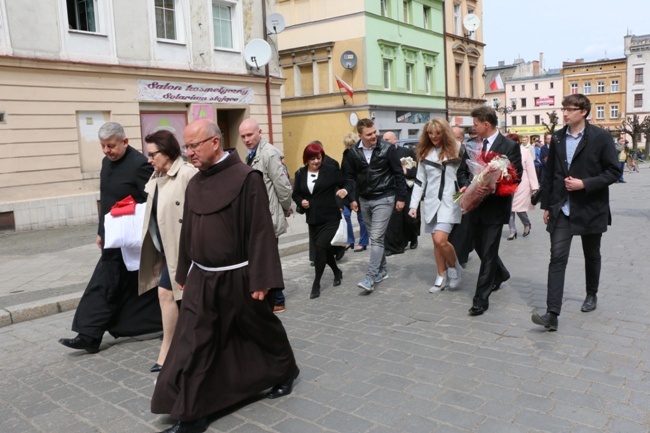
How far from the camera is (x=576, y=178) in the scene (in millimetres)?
5367

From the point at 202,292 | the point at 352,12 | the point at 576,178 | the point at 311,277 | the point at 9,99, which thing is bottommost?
the point at 311,277

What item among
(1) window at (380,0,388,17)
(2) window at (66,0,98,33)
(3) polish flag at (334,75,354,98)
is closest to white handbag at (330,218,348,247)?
(2) window at (66,0,98,33)

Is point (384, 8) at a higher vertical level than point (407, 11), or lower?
lower

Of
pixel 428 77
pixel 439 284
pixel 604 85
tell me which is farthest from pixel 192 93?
pixel 604 85

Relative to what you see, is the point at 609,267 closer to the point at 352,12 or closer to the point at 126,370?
the point at 126,370

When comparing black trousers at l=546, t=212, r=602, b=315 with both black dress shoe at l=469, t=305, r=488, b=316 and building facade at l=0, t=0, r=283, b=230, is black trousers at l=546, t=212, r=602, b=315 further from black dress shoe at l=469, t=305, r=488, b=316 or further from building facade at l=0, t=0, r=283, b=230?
building facade at l=0, t=0, r=283, b=230

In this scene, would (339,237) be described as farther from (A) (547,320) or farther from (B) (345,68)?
(B) (345,68)

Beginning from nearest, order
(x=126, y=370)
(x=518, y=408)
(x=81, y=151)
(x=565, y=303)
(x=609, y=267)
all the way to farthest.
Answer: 1. (x=518, y=408)
2. (x=126, y=370)
3. (x=565, y=303)
4. (x=609, y=267)
5. (x=81, y=151)

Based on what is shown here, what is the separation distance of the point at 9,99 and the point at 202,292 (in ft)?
40.5

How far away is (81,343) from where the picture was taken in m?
5.22

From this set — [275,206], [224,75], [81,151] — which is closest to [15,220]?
[81,151]

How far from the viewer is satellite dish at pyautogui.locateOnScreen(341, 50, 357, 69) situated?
91.1 feet

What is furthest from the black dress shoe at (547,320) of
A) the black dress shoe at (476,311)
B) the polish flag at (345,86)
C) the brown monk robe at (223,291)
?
the polish flag at (345,86)

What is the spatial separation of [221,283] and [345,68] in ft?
84.1
